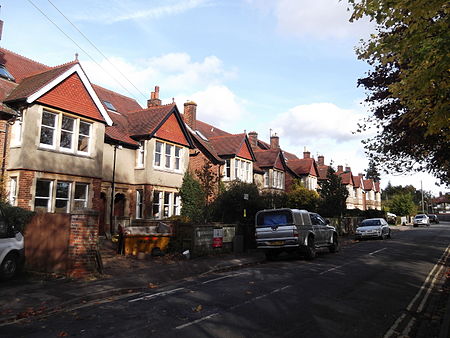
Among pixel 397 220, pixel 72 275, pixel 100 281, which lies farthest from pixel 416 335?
pixel 397 220

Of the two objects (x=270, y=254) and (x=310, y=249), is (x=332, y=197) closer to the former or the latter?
(x=310, y=249)

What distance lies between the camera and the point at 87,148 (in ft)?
62.3

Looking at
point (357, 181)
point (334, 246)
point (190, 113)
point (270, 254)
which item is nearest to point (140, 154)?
point (190, 113)

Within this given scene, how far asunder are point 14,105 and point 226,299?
549 inches

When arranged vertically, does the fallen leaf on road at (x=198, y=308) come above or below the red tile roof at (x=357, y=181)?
below

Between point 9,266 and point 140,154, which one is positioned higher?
point 140,154

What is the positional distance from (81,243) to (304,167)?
3788cm

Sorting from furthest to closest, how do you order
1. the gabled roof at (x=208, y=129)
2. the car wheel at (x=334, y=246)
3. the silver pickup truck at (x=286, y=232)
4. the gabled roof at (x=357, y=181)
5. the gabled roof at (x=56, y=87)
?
the gabled roof at (x=357, y=181) < the gabled roof at (x=208, y=129) < the car wheel at (x=334, y=246) < the gabled roof at (x=56, y=87) < the silver pickup truck at (x=286, y=232)

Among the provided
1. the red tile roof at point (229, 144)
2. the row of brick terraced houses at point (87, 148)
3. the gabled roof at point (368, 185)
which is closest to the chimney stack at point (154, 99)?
the row of brick terraced houses at point (87, 148)

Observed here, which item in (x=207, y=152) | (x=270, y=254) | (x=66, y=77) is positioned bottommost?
(x=270, y=254)

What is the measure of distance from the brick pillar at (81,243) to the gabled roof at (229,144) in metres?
20.2

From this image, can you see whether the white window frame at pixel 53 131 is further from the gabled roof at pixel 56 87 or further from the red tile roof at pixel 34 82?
the red tile roof at pixel 34 82

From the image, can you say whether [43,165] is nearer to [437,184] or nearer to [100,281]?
[100,281]

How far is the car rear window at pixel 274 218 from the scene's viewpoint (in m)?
15.2
